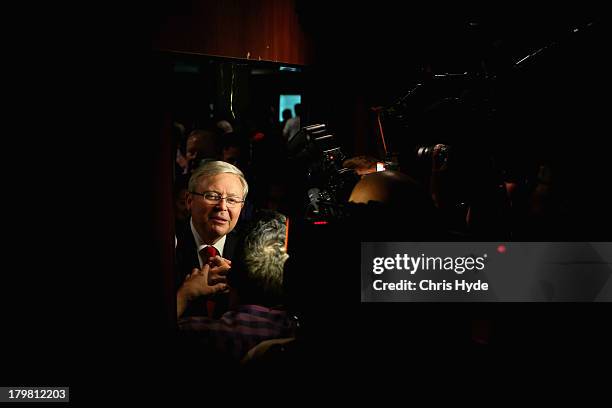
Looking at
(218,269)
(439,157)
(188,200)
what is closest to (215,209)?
(188,200)

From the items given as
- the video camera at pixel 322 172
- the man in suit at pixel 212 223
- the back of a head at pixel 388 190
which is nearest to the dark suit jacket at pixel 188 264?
the man in suit at pixel 212 223

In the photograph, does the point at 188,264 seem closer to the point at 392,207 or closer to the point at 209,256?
the point at 209,256

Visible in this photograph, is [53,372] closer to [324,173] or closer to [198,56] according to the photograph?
[198,56]

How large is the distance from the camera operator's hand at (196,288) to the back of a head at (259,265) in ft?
0.40

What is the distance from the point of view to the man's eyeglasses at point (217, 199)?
3004mm

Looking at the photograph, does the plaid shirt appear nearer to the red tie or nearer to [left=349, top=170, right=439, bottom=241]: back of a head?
the red tie

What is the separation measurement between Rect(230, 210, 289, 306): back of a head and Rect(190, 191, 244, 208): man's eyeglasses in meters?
0.17

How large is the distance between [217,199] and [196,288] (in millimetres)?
513

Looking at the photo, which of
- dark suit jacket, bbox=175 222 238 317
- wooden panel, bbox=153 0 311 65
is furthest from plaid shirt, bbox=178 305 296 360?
wooden panel, bbox=153 0 311 65

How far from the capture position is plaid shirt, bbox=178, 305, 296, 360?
2.86m

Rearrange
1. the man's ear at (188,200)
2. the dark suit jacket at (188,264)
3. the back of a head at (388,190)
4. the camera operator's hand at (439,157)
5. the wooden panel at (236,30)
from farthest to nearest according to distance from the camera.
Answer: the camera operator's hand at (439,157) < the man's ear at (188,200) < the dark suit jacket at (188,264) < the wooden panel at (236,30) < the back of a head at (388,190)

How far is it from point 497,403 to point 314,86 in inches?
131

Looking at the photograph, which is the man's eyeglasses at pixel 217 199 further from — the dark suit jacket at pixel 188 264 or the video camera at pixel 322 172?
the video camera at pixel 322 172

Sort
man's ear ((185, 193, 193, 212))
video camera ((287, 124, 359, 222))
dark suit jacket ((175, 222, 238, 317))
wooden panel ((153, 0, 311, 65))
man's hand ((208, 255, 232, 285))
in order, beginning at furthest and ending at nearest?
1. video camera ((287, 124, 359, 222))
2. man's hand ((208, 255, 232, 285))
3. man's ear ((185, 193, 193, 212))
4. dark suit jacket ((175, 222, 238, 317))
5. wooden panel ((153, 0, 311, 65))
